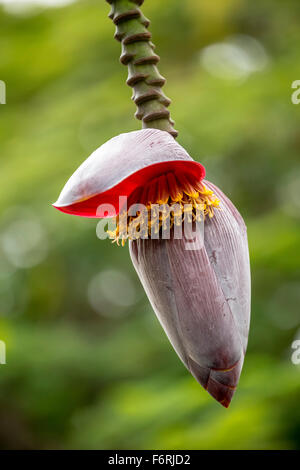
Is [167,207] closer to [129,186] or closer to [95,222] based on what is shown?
[129,186]

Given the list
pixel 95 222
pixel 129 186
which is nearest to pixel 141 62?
pixel 129 186

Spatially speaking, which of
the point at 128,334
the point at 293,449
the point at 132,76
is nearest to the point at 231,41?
the point at 128,334

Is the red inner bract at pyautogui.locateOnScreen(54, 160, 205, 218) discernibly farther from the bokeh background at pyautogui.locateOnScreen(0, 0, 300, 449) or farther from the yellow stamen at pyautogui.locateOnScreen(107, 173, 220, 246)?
the bokeh background at pyautogui.locateOnScreen(0, 0, 300, 449)

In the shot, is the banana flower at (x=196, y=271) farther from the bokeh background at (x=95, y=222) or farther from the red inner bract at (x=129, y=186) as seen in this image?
the bokeh background at (x=95, y=222)

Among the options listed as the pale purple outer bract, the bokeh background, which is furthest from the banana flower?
the bokeh background

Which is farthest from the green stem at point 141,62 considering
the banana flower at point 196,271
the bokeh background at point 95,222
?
the bokeh background at point 95,222

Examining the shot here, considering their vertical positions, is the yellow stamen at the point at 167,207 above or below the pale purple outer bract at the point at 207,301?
above
